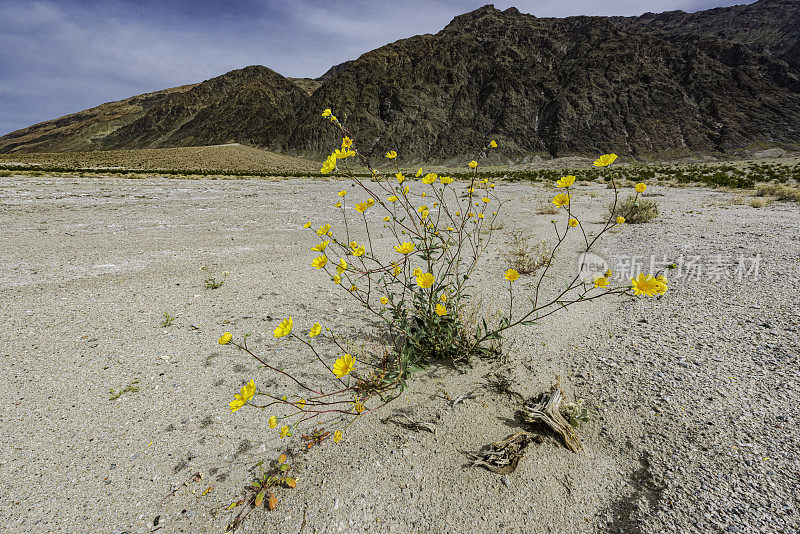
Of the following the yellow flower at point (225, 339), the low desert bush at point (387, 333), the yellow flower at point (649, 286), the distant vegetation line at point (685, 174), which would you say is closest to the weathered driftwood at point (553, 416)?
the low desert bush at point (387, 333)

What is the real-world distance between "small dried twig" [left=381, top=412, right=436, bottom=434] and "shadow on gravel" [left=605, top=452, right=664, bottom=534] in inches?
34.9

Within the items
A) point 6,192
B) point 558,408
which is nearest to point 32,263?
point 558,408

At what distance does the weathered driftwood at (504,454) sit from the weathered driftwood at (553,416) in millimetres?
104

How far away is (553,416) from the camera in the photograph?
1773mm

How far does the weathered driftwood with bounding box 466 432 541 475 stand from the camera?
163 centimetres

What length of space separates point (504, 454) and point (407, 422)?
572mm

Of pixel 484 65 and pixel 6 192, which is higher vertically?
pixel 484 65

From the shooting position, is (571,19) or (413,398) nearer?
(413,398)

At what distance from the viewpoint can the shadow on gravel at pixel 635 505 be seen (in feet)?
4.35

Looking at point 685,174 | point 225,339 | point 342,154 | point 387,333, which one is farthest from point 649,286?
point 685,174

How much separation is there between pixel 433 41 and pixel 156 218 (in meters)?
102

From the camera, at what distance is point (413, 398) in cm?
211

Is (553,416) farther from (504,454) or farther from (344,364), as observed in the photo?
(344,364)

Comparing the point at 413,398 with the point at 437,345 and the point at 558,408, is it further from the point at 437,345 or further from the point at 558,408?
the point at 558,408
